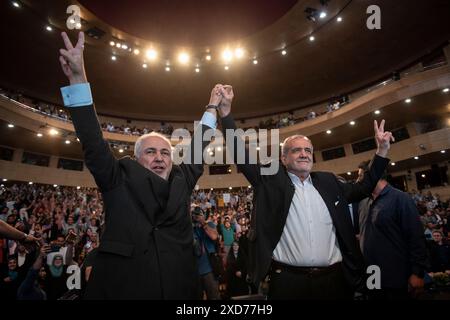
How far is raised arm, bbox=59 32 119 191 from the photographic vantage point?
1.19 m

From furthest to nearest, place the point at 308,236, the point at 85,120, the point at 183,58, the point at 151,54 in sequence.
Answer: the point at 183,58 < the point at 151,54 < the point at 308,236 < the point at 85,120

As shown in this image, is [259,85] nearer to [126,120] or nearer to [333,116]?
[333,116]

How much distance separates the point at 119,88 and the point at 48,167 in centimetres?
715

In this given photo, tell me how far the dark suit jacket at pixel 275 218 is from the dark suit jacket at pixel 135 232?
622 millimetres

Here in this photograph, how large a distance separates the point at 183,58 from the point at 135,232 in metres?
14.7

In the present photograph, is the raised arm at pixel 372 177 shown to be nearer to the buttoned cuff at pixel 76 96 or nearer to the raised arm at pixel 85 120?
the raised arm at pixel 85 120

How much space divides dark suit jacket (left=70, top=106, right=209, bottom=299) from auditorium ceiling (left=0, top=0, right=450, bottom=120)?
34.7 feet

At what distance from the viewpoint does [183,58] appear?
47.6ft

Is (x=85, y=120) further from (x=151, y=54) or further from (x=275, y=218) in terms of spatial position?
(x=151, y=54)

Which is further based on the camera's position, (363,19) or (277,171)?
(363,19)

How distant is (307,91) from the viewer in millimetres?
18906

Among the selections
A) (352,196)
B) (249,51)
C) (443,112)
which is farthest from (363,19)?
(352,196)

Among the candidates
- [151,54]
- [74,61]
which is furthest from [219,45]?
[74,61]

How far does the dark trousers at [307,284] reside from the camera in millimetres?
1726
